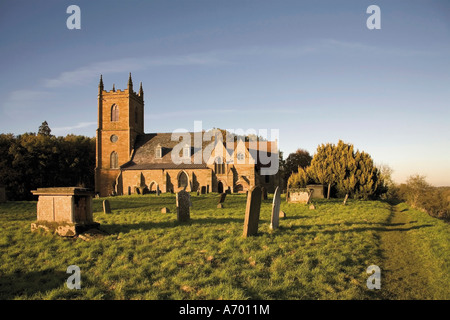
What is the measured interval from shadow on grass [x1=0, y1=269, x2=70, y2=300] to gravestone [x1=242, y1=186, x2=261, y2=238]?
501 centimetres

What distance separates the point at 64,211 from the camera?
9.72 m

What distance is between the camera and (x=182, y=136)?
43125mm

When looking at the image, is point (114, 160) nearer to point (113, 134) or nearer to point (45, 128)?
point (113, 134)

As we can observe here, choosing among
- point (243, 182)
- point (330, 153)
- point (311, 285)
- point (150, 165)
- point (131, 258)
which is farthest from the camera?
point (150, 165)

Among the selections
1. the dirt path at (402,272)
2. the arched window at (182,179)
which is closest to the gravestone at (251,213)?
the dirt path at (402,272)

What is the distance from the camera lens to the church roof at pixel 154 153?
3922 centimetres

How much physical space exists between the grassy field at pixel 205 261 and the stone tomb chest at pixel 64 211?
384 millimetres

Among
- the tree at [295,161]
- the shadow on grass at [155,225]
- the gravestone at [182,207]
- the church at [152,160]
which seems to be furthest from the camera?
the tree at [295,161]

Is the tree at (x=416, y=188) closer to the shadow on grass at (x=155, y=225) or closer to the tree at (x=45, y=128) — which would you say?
the shadow on grass at (x=155, y=225)

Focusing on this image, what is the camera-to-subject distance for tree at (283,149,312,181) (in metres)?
56.1

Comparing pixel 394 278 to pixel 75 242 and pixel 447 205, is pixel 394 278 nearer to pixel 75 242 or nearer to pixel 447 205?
pixel 75 242

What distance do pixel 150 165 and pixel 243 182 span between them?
41.9 feet

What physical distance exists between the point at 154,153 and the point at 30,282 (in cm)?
3611
